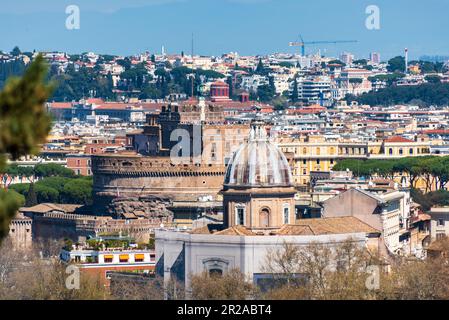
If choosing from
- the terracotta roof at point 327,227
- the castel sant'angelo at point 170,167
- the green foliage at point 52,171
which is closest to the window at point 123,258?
the terracotta roof at point 327,227

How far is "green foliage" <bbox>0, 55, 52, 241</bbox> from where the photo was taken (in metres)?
19.6

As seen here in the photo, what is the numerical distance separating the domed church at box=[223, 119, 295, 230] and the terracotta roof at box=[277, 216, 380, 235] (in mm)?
442

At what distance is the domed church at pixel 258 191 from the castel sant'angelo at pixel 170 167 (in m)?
25.6

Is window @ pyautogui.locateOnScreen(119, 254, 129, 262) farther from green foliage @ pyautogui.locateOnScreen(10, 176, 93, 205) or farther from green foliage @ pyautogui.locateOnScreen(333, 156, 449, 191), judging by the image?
green foliage @ pyautogui.locateOnScreen(333, 156, 449, 191)

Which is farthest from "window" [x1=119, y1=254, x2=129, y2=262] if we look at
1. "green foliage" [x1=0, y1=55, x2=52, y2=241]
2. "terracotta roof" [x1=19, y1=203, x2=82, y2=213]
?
"green foliage" [x1=0, y1=55, x2=52, y2=241]

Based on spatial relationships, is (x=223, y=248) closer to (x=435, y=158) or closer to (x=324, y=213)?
(x=324, y=213)

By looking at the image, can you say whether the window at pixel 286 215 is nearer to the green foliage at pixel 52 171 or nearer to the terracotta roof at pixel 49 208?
the terracotta roof at pixel 49 208

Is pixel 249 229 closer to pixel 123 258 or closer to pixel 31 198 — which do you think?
pixel 123 258

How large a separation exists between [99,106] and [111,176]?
114783 mm

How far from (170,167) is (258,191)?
102 ft

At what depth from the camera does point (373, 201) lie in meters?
55.6

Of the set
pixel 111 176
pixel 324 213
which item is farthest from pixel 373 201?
pixel 111 176

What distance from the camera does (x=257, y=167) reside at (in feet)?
154
